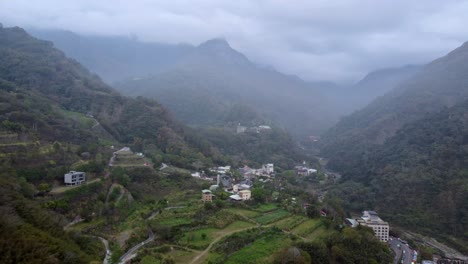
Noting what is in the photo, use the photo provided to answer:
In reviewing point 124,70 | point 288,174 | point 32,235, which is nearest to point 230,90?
point 124,70

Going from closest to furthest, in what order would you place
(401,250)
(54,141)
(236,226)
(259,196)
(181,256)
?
(181,256) < (236,226) < (401,250) < (259,196) < (54,141)

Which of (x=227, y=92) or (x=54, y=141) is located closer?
(x=54, y=141)

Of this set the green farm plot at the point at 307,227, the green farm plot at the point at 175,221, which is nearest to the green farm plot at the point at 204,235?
the green farm plot at the point at 175,221

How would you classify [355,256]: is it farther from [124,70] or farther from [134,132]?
[124,70]

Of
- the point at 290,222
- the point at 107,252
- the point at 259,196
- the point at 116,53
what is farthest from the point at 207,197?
the point at 116,53

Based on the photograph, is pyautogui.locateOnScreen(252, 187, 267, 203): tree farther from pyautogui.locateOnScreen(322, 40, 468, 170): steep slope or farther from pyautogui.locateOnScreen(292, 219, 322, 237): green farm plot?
pyautogui.locateOnScreen(322, 40, 468, 170): steep slope

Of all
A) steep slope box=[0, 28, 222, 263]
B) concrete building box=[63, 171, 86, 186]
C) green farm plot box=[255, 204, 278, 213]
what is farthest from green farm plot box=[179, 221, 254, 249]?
concrete building box=[63, 171, 86, 186]

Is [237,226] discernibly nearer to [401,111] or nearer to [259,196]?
[259,196]
